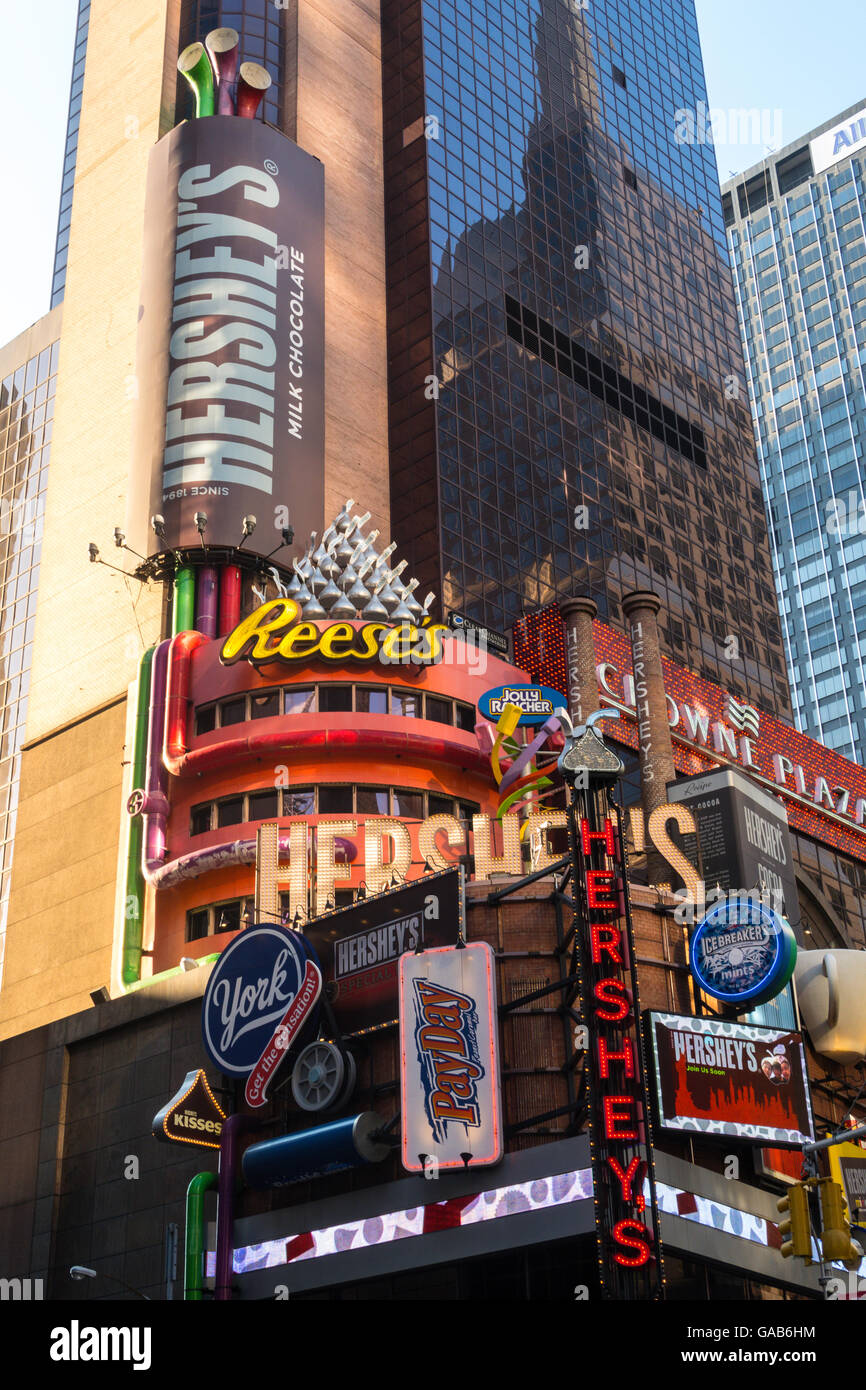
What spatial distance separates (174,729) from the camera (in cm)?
5681

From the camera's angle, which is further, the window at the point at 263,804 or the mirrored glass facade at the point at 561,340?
the mirrored glass facade at the point at 561,340

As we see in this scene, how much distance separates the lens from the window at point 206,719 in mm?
57219

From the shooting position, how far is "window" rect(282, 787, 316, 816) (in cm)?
5406

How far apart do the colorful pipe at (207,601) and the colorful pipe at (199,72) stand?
2569 centimetres

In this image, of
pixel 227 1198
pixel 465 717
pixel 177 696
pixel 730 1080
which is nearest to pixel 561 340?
pixel 465 717

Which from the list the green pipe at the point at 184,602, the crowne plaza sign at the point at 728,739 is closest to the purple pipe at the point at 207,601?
the green pipe at the point at 184,602

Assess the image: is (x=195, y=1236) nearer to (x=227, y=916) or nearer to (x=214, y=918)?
(x=227, y=916)

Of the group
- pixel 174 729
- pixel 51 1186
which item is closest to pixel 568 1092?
pixel 51 1186

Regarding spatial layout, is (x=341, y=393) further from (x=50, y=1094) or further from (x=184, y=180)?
(x=50, y=1094)

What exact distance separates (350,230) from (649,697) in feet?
121

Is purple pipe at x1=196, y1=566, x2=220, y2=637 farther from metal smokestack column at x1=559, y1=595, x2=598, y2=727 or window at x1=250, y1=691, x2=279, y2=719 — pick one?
metal smokestack column at x1=559, y1=595, x2=598, y2=727

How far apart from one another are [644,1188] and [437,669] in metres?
25.6

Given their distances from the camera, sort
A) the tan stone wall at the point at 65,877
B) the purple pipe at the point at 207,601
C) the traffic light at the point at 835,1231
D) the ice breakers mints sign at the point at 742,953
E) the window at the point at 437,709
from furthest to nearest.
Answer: the purple pipe at the point at 207,601 → the tan stone wall at the point at 65,877 → the window at the point at 437,709 → the ice breakers mints sign at the point at 742,953 → the traffic light at the point at 835,1231

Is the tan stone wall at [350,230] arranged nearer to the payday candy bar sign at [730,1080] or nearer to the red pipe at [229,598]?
the red pipe at [229,598]
